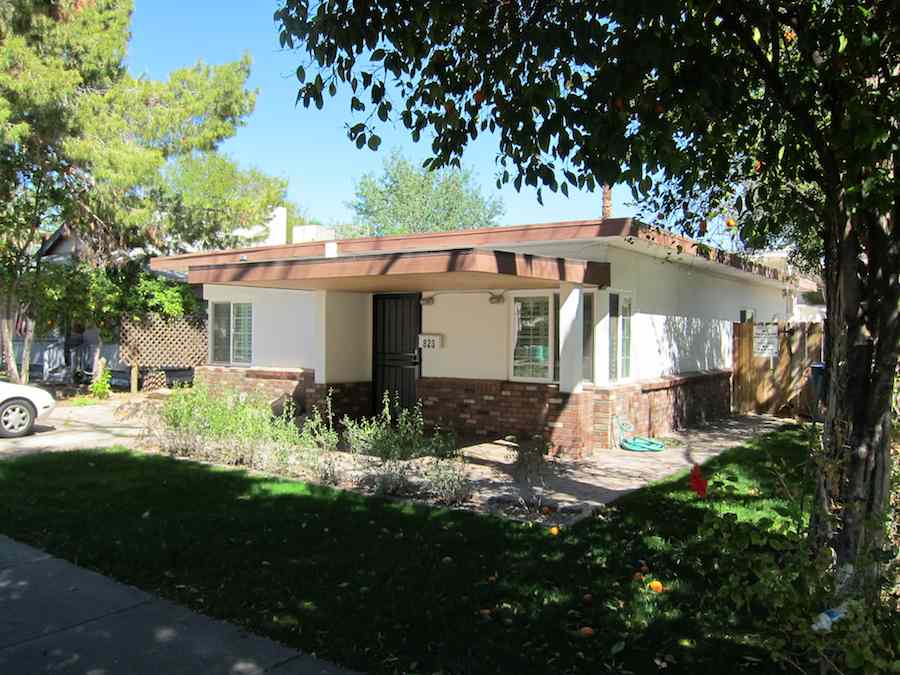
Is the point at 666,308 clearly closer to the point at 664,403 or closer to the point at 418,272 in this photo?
the point at 664,403

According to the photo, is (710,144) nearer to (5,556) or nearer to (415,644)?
(415,644)

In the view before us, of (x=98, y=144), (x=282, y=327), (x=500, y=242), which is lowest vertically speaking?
(x=282, y=327)

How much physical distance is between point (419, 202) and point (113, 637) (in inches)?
1896

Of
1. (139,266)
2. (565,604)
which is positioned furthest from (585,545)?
(139,266)

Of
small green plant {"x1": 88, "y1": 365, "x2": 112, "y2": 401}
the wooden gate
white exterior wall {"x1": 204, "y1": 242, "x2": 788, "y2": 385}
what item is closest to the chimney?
white exterior wall {"x1": 204, "y1": 242, "x2": 788, "y2": 385}

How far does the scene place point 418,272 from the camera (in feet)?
27.8

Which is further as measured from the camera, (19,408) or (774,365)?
(774,365)

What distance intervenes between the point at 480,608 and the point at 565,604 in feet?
1.74

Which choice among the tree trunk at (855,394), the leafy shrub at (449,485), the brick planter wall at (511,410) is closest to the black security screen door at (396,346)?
the brick planter wall at (511,410)

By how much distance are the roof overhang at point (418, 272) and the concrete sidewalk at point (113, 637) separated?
468cm

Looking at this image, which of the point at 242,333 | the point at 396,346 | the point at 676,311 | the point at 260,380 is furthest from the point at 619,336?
the point at 242,333

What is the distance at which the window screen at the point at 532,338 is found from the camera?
10.8m

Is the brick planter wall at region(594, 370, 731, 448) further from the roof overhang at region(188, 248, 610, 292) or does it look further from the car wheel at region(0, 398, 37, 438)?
the car wheel at region(0, 398, 37, 438)

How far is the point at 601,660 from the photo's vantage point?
381cm
